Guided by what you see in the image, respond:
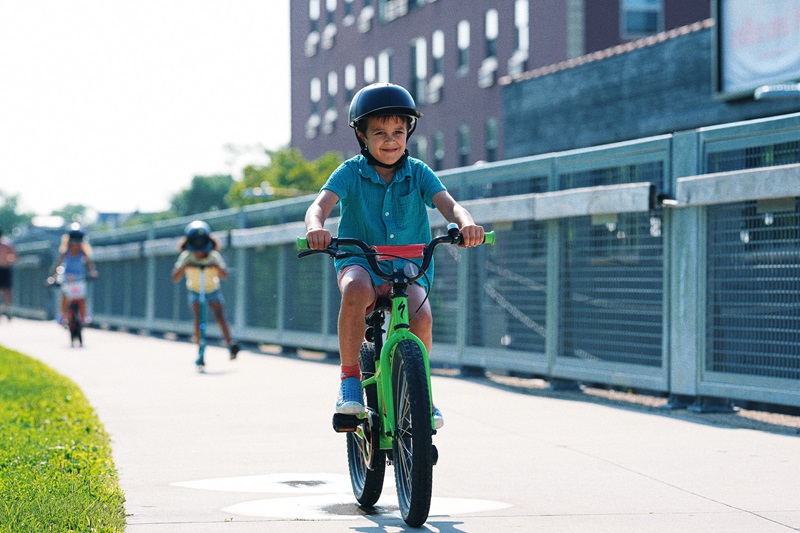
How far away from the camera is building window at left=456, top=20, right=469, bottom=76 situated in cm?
4725

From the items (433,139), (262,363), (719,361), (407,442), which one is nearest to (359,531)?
(407,442)

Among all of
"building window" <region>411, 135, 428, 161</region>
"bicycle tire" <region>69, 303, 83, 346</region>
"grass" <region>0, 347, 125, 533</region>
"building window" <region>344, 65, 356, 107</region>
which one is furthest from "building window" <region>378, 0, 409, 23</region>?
"grass" <region>0, 347, 125, 533</region>

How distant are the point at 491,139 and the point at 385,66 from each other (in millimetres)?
9714

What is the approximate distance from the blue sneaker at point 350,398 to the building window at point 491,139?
38.7 m

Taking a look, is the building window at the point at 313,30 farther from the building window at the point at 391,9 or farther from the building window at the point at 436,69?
the building window at the point at 436,69

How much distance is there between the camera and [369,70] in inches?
2199

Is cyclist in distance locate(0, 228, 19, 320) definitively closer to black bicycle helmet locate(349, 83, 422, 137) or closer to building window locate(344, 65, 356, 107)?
building window locate(344, 65, 356, 107)

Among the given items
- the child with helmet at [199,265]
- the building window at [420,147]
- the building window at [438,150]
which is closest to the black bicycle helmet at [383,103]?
the child with helmet at [199,265]

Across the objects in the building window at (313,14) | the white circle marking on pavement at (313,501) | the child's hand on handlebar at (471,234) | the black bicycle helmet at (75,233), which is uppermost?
the building window at (313,14)

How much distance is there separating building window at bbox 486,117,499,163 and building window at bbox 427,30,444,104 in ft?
13.0

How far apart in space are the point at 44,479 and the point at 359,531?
1.77 metres

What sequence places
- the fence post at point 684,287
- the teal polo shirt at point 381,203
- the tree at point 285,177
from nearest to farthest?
the teal polo shirt at point 381,203 < the fence post at point 684,287 < the tree at point 285,177

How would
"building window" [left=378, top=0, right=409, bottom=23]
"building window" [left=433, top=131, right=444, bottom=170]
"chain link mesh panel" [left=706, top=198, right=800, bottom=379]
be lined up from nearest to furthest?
"chain link mesh panel" [left=706, top=198, right=800, bottom=379] → "building window" [left=433, top=131, right=444, bottom=170] → "building window" [left=378, top=0, right=409, bottom=23]

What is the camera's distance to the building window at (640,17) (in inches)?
1561
